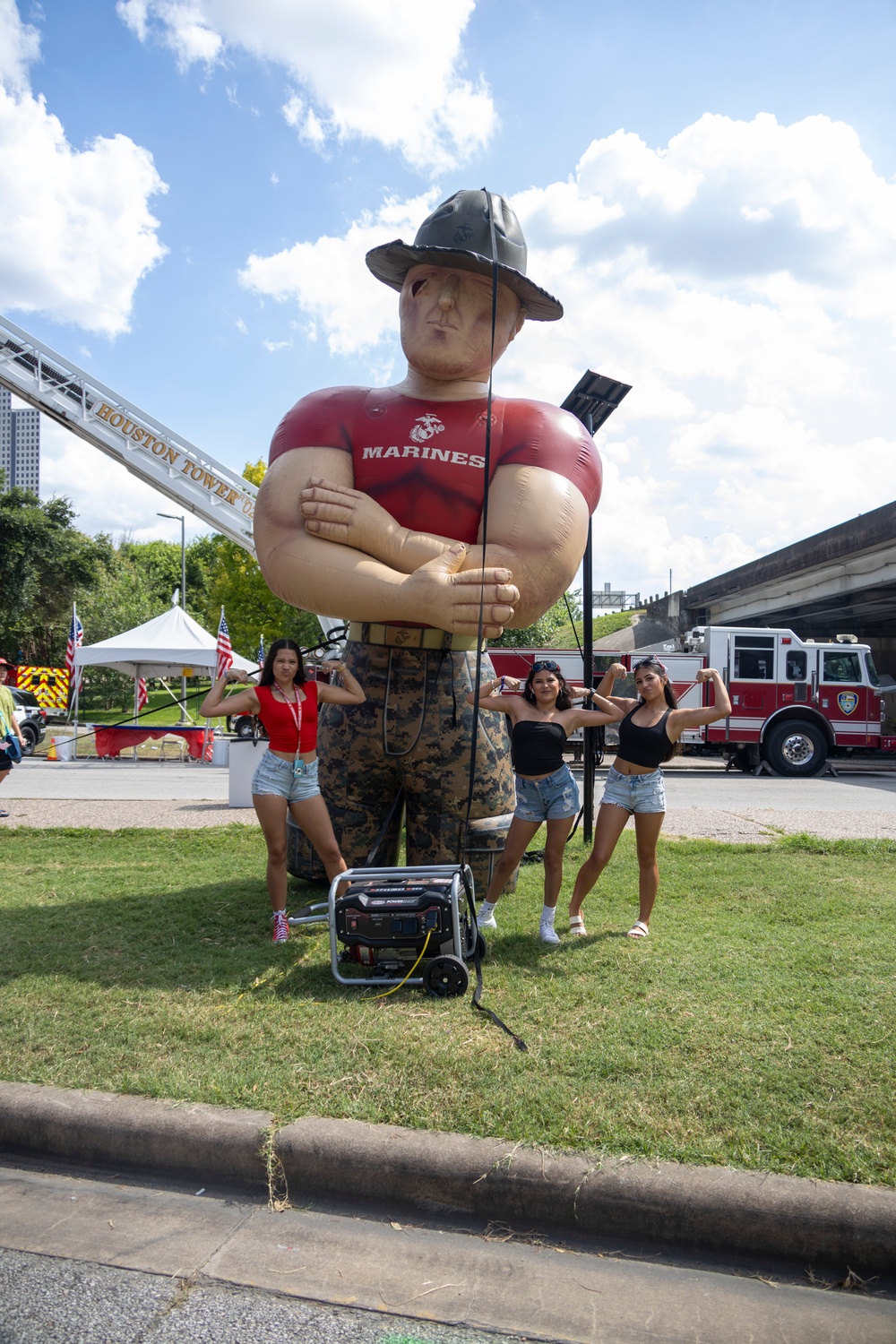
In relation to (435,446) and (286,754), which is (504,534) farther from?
(286,754)

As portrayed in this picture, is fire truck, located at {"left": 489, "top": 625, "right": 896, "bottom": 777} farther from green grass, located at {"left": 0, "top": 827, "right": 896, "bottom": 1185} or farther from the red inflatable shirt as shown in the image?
the red inflatable shirt

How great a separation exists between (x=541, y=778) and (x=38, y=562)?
88.4 feet

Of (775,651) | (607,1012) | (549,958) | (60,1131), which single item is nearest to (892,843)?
(549,958)

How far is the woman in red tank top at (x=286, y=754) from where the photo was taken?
4734 mm

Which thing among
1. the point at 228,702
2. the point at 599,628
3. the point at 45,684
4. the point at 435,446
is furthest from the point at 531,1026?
the point at 599,628

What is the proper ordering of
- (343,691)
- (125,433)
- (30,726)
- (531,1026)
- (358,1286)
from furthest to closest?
(30,726), (125,433), (343,691), (531,1026), (358,1286)

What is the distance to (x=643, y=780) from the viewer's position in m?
4.90

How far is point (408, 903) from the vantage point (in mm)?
4039

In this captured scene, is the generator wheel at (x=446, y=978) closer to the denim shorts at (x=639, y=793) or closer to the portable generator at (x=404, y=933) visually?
the portable generator at (x=404, y=933)

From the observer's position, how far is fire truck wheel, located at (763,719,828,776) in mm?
15828

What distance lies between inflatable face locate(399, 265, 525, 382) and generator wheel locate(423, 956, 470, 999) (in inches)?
108

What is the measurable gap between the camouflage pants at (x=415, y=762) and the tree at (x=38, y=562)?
25.7m

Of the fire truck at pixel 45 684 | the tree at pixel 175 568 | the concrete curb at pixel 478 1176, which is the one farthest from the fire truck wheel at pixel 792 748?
the tree at pixel 175 568

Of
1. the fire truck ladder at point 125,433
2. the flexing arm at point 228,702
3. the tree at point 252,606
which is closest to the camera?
the flexing arm at point 228,702
